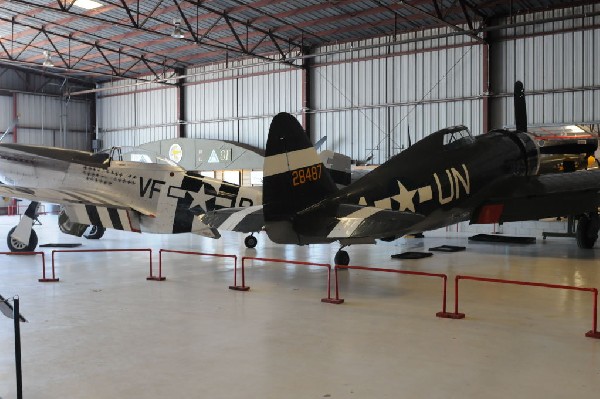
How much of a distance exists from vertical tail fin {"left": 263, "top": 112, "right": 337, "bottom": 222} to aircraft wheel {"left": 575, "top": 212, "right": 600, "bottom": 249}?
713 centimetres

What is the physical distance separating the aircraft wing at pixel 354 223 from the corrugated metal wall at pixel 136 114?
24489 mm

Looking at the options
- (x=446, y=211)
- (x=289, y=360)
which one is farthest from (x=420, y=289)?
(x=289, y=360)

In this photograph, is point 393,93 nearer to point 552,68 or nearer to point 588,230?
point 552,68

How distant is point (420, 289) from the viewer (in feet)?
25.1

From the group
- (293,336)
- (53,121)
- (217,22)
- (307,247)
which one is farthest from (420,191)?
(53,121)

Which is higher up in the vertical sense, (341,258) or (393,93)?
(393,93)

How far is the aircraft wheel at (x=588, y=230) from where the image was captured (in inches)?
464

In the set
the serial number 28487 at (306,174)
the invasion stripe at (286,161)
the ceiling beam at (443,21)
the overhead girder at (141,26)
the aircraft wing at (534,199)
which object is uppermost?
the overhead girder at (141,26)

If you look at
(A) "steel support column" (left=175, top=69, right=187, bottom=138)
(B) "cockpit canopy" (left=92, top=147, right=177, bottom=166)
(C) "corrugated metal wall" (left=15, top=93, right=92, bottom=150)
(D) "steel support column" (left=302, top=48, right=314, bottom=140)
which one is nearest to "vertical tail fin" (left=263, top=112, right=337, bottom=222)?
(B) "cockpit canopy" (left=92, top=147, right=177, bottom=166)

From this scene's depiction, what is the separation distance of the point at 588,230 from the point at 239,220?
7658 millimetres

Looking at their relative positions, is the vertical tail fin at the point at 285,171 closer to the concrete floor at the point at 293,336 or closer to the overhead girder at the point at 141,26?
the concrete floor at the point at 293,336

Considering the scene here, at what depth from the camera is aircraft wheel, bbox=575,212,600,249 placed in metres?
11.8

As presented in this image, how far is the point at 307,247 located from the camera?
1255 centimetres

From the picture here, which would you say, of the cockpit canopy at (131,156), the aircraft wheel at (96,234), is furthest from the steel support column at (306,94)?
the cockpit canopy at (131,156)
